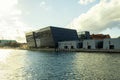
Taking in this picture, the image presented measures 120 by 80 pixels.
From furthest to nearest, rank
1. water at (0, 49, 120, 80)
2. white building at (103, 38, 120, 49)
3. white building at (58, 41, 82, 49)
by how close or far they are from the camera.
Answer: white building at (58, 41, 82, 49)
white building at (103, 38, 120, 49)
water at (0, 49, 120, 80)

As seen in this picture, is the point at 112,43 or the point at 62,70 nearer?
the point at 62,70

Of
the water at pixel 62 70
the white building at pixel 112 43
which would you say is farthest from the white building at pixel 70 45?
the water at pixel 62 70

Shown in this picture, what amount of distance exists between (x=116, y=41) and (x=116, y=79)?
104 m

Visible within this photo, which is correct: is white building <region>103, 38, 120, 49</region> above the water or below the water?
above

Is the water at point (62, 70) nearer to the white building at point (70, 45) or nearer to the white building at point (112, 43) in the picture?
the white building at point (112, 43)

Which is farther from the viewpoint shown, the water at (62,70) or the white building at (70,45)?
the white building at (70,45)

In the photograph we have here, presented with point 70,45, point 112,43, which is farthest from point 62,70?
point 70,45

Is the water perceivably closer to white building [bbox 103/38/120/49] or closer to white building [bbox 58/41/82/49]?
white building [bbox 103/38/120/49]

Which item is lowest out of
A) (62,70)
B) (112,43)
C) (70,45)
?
(62,70)

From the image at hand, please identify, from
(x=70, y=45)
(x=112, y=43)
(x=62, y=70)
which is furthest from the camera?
(x=70, y=45)

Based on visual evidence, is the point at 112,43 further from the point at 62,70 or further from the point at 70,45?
the point at 62,70

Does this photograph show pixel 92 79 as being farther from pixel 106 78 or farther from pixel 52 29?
pixel 52 29

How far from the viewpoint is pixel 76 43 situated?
172625mm

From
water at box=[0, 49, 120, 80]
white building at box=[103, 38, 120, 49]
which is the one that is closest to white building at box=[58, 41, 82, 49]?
white building at box=[103, 38, 120, 49]
